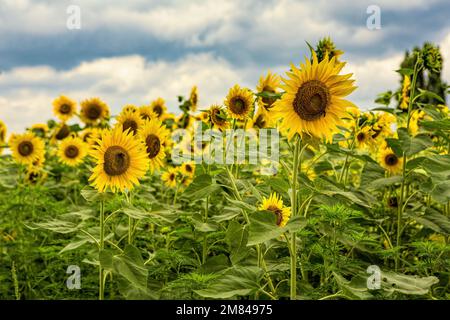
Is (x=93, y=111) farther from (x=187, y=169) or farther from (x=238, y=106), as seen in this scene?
(x=238, y=106)

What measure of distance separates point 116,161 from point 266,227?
0.67 meters

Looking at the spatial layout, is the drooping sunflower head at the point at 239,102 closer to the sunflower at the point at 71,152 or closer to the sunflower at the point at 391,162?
the sunflower at the point at 391,162

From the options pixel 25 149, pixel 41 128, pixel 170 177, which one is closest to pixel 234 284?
pixel 170 177

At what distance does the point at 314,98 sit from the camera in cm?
164

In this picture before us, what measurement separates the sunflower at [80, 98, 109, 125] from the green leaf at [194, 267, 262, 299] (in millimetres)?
2934

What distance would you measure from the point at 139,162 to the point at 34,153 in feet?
7.10

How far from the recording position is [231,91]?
2.19 m

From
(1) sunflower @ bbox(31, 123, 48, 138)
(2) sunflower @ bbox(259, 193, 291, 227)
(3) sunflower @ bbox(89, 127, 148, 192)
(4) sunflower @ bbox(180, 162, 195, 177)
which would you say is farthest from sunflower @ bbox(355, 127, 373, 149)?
(1) sunflower @ bbox(31, 123, 48, 138)

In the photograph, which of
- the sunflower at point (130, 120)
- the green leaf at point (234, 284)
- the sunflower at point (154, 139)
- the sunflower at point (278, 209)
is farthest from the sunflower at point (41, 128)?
the green leaf at point (234, 284)

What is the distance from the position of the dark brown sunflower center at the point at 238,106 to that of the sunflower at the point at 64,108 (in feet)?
9.59

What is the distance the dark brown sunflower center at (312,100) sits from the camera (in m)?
1.63

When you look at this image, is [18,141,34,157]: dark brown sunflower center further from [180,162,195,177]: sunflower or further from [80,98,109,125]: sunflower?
[180,162,195,177]: sunflower
